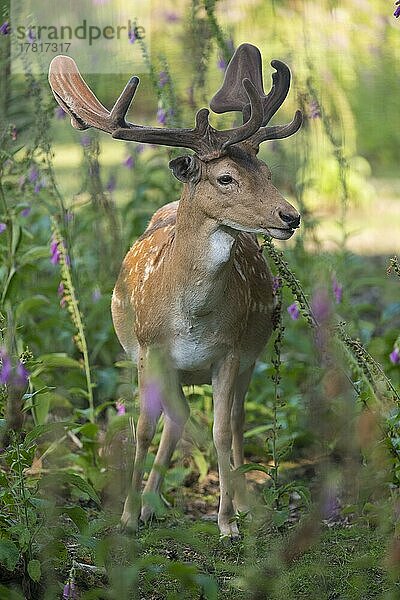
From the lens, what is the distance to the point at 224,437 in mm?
4297

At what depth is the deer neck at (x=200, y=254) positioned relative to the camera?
398 cm

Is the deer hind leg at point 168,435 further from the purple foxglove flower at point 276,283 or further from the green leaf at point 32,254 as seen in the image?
the green leaf at point 32,254

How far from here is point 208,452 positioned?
5277mm

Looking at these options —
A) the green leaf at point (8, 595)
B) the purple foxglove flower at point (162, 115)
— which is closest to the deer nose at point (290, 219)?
the green leaf at point (8, 595)

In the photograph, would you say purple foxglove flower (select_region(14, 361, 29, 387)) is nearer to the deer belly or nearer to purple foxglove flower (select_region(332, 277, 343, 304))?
the deer belly

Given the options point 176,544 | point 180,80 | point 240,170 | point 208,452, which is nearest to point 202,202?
point 240,170

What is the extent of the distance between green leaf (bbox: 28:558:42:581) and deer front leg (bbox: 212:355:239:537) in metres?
1.17

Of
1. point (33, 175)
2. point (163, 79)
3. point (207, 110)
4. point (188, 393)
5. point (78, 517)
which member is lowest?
point (188, 393)

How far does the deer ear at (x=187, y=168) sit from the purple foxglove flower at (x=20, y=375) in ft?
2.94

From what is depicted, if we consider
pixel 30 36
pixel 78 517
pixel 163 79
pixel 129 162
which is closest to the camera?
pixel 78 517

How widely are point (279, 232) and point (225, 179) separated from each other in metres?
0.29

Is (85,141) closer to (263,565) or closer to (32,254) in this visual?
(32,254)

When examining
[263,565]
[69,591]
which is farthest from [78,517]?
[263,565]

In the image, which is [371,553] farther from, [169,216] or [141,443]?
[169,216]
